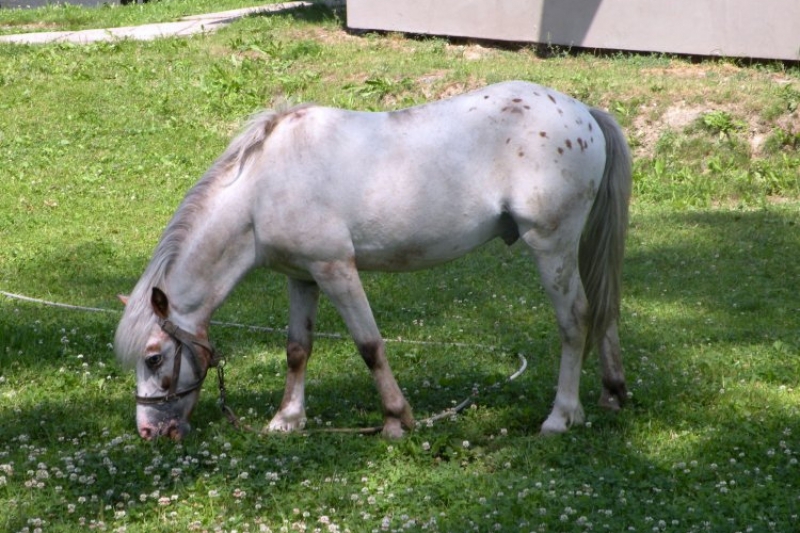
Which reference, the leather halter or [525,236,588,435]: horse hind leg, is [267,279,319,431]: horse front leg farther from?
[525,236,588,435]: horse hind leg

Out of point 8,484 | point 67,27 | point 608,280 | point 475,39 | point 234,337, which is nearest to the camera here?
point 8,484

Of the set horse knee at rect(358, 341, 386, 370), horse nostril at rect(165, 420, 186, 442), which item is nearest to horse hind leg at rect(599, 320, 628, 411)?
horse knee at rect(358, 341, 386, 370)

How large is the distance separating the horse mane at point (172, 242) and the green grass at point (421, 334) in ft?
1.58

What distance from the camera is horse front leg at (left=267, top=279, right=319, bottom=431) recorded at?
6375 mm

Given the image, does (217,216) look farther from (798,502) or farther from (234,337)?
(798,502)

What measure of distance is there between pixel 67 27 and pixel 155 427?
16.5 metres

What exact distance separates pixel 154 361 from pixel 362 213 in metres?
1.28


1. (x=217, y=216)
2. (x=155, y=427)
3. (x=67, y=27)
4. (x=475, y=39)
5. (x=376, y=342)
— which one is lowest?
(x=67, y=27)

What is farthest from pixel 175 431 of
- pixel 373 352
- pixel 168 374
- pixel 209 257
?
pixel 373 352

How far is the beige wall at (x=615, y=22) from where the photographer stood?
14.1 meters

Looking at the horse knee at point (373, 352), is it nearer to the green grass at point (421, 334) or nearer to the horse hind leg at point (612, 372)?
the green grass at point (421, 334)

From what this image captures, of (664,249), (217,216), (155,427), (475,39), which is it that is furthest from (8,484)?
(475,39)

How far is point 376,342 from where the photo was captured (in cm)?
606

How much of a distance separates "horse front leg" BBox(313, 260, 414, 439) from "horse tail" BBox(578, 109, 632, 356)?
1084 mm
